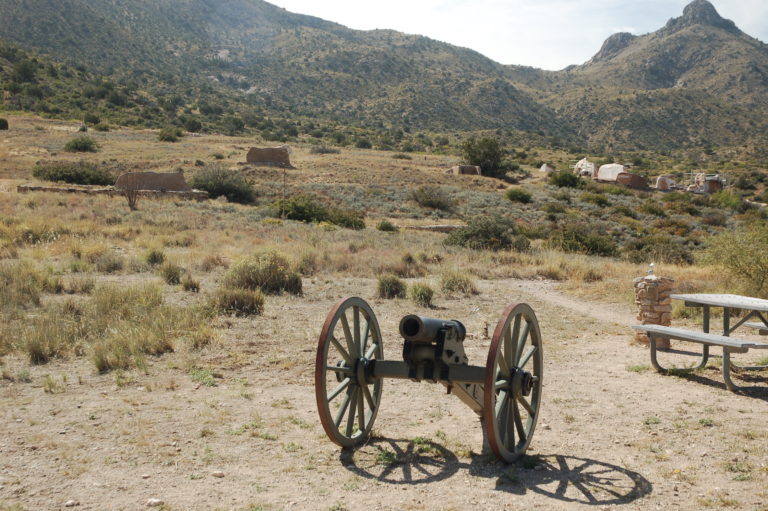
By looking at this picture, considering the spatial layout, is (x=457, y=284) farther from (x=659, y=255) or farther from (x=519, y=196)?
(x=519, y=196)

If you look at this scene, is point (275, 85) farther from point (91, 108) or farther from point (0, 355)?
point (0, 355)

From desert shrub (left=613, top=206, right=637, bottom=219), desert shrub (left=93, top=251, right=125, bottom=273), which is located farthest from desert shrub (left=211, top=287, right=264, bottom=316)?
desert shrub (left=613, top=206, right=637, bottom=219)

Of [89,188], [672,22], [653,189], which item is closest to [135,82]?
[89,188]

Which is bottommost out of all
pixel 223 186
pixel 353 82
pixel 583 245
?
pixel 583 245

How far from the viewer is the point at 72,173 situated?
32.8 m

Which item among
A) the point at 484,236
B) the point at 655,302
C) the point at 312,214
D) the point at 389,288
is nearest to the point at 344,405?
the point at 655,302

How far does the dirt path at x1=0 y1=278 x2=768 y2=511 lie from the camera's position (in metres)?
4.04

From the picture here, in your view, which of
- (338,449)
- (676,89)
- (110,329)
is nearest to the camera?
(338,449)

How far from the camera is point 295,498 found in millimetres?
3990

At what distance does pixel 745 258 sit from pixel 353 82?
10087cm

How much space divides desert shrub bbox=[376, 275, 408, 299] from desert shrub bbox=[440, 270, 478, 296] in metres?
0.99

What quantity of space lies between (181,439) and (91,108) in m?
64.6

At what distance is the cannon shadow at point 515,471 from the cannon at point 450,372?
0.47 ft

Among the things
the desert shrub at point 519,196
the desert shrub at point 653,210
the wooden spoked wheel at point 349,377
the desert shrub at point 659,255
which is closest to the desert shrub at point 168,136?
the desert shrub at point 519,196
